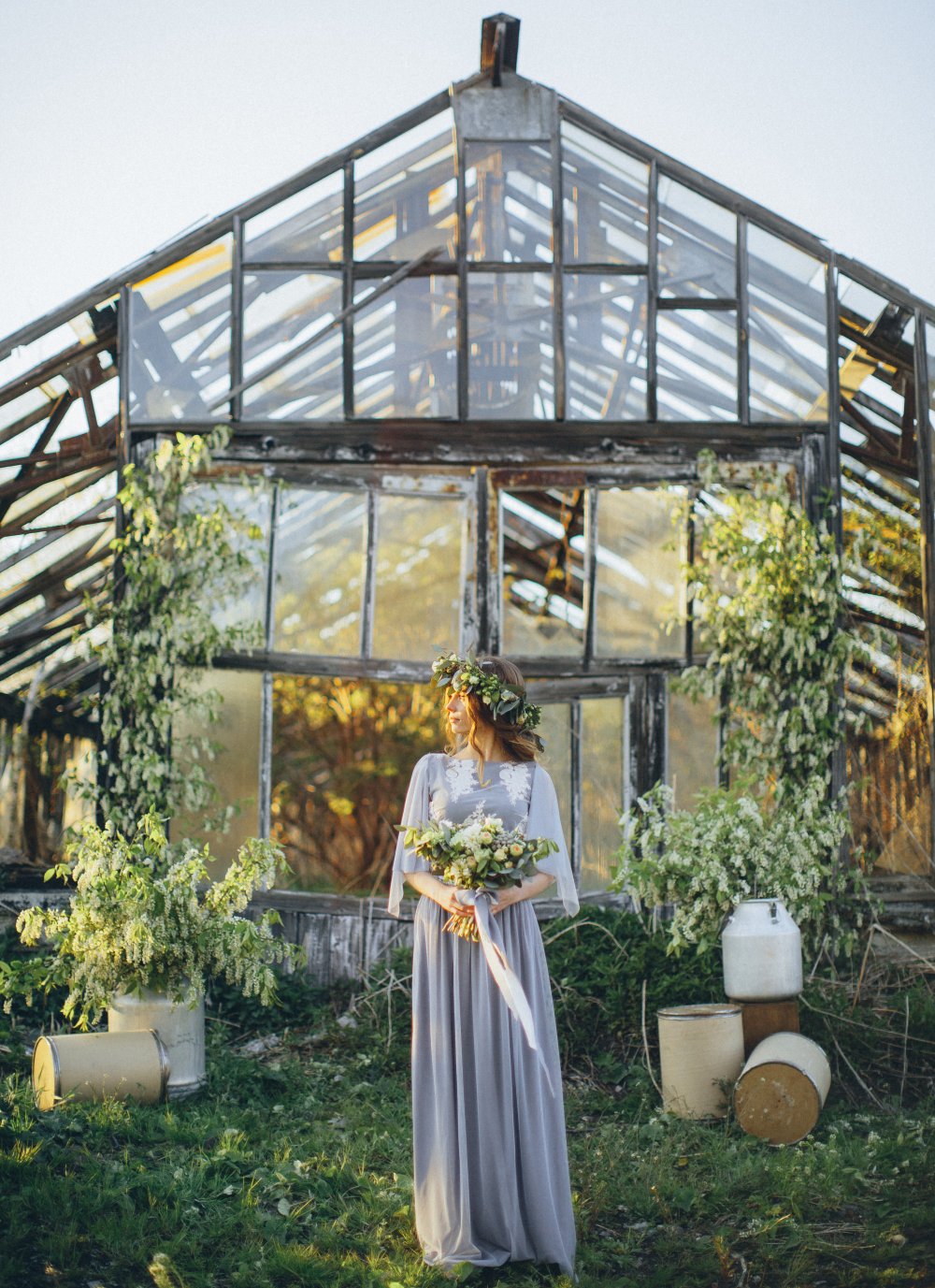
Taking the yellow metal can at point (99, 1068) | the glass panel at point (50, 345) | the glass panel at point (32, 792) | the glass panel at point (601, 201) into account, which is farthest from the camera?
the glass panel at point (32, 792)

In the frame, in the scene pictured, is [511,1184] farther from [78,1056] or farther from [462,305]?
[462,305]

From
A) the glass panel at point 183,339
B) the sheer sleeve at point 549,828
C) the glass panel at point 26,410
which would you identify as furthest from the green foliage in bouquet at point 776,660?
the glass panel at point 26,410

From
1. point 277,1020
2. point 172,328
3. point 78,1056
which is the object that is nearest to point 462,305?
point 172,328

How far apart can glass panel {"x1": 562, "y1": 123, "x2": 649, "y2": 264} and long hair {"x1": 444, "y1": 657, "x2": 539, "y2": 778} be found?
15.5ft

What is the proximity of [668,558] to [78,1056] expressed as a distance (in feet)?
15.4

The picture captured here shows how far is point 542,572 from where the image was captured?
862 cm

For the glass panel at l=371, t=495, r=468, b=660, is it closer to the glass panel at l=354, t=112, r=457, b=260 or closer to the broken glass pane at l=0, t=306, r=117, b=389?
the glass panel at l=354, t=112, r=457, b=260

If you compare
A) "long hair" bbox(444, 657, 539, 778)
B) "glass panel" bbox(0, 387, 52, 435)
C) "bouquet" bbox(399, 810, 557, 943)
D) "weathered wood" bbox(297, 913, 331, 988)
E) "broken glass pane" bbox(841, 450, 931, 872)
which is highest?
"glass panel" bbox(0, 387, 52, 435)

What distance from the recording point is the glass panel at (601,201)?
27.5 feet

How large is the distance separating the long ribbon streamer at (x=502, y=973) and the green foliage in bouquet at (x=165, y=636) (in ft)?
12.3

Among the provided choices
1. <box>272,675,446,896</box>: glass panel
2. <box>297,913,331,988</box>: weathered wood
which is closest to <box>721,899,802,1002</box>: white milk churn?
<box>297,913,331,988</box>: weathered wood

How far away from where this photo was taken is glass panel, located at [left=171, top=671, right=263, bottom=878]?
7879mm

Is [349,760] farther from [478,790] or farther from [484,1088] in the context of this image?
[484,1088]

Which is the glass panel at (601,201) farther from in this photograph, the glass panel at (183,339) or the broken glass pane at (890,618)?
the glass panel at (183,339)
